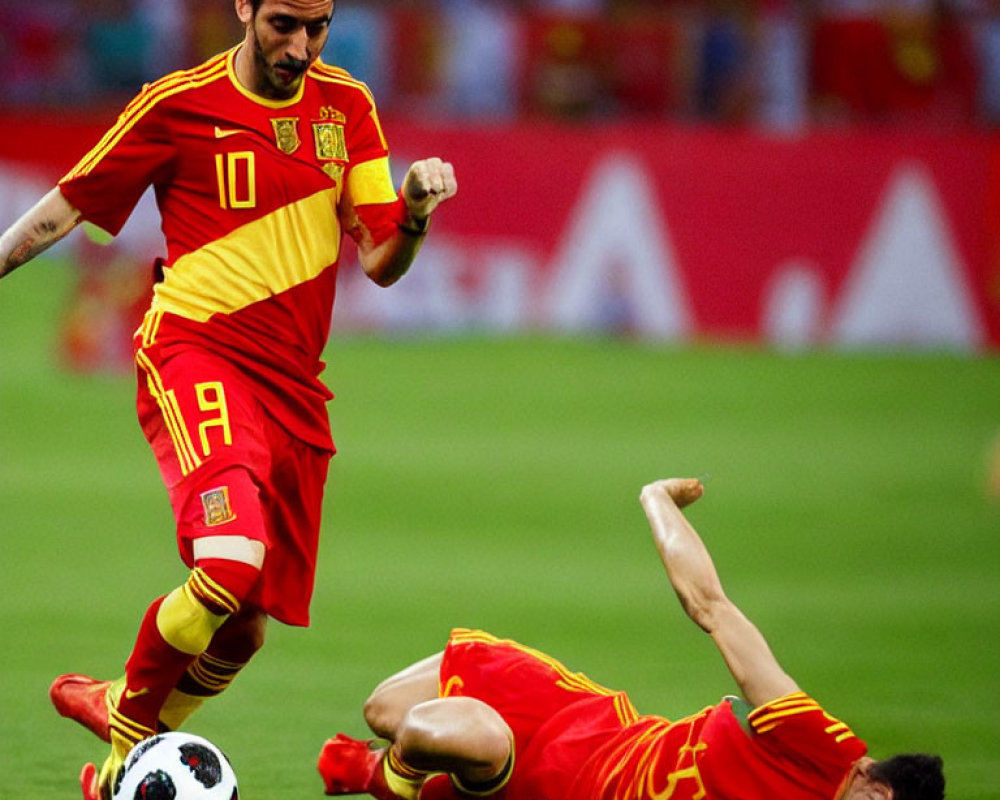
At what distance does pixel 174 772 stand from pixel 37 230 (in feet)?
5.78

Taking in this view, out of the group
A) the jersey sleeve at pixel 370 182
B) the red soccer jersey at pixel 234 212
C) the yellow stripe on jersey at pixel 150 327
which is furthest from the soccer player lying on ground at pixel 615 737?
the yellow stripe on jersey at pixel 150 327

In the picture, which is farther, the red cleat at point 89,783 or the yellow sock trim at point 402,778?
the yellow sock trim at point 402,778

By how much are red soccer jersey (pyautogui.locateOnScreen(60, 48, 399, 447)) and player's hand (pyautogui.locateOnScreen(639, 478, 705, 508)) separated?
105cm

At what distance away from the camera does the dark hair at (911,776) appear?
4.91m

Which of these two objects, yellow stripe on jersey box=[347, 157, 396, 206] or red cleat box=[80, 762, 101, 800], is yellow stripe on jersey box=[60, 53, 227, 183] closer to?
yellow stripe on jersey box=[347, 157, 396, 206]

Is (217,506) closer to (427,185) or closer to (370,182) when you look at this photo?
(427,185)

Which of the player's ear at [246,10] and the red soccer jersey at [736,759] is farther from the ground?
the player's ear at [246,10]

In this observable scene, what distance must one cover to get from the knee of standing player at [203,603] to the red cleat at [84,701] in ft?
2.28

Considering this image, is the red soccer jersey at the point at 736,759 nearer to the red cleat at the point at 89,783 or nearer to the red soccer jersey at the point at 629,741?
the red soccer jersey at the point at 629,741

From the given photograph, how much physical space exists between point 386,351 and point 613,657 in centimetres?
971

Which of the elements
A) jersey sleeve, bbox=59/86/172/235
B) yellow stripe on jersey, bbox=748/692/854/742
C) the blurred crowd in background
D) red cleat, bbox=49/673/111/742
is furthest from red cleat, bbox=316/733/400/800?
the blurred crowd in background

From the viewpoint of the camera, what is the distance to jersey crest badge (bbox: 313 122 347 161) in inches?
239

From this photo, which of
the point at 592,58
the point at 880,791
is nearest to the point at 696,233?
the point at 592,58

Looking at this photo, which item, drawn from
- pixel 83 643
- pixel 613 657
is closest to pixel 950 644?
pixel 613 657
